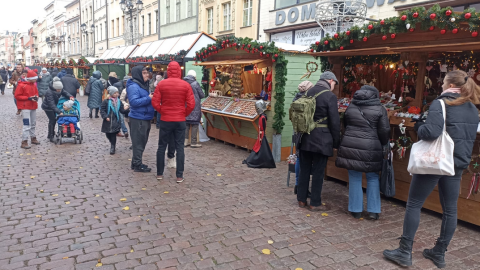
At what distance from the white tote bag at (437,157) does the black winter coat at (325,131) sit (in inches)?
57.0

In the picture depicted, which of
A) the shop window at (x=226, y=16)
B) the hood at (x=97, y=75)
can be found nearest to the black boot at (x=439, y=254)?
the hood at (x=97, y=75)

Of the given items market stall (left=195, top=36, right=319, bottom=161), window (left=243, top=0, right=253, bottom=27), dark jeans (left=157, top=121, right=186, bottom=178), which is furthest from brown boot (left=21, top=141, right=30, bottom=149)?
window (left=243, top=0, right=253, bottom=27)

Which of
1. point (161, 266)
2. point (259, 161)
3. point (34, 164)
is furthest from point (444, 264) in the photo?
point (34, 164)

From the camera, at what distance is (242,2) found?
65.4 feet

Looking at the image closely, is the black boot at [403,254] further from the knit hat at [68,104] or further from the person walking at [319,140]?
the knit hat at [68,104]

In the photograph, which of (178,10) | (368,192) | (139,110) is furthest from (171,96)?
(178,10)

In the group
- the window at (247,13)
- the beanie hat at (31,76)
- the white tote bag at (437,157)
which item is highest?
the window at (247,13)

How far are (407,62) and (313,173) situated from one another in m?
2.54

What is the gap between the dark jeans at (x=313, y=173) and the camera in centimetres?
501

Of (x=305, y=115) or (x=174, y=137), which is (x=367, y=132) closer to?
(x=305, y=115)

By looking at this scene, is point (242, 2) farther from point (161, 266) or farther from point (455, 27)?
point (161, 266)

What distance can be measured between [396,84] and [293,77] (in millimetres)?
2046

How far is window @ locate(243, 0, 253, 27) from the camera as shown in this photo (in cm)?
1931

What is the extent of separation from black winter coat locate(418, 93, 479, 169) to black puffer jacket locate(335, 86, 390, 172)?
108 cm
